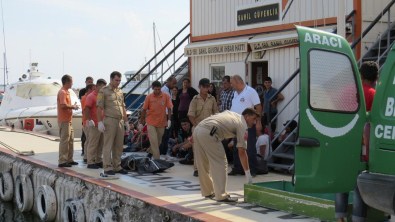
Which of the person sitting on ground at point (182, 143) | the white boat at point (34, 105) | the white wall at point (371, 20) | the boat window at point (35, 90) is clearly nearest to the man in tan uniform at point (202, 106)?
the person sitting on ground at point (182, 143)

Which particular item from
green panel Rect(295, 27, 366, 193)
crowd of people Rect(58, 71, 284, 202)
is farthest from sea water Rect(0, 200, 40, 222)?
green panel Rect(295, 27, 366, 193)

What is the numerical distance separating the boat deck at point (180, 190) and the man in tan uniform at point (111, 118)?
45cm

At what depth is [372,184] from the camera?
5.30 m

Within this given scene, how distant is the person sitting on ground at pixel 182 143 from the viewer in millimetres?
11823

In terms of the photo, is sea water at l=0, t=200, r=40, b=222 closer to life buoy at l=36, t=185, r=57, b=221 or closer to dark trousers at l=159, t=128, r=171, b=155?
life buoy at l=36, t=185, r=57, b=221

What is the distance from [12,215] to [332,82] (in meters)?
9.08

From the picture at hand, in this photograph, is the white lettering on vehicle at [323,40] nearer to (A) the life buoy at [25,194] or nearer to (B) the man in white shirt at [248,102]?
(B) the man in white shirt at [248,102]

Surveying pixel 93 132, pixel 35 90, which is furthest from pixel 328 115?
pixel 35 90

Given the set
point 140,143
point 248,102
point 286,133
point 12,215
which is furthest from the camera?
point 140,143

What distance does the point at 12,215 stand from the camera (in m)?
12.6

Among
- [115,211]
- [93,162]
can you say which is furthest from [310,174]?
[93,162]

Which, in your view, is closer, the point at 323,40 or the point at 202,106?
the point at 323,40

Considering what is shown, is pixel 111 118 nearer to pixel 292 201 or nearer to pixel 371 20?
pixel 292 201

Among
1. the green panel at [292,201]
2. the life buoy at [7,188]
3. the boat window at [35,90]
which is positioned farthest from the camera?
the boat window at [35,90]
